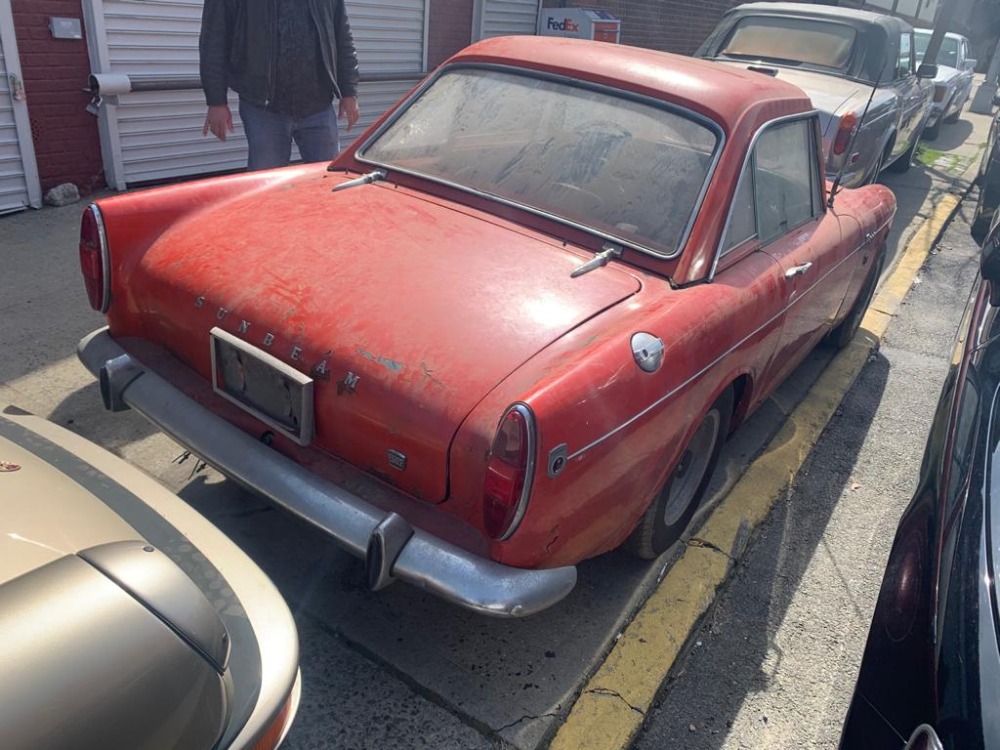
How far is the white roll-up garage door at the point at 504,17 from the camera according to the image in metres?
9.13

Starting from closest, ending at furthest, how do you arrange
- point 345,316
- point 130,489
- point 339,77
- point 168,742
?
point 168,742
point 130,489
point 345,316
point 339,77

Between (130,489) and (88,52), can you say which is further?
(88,52)

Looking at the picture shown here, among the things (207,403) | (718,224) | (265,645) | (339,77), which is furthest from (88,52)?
(265,645)

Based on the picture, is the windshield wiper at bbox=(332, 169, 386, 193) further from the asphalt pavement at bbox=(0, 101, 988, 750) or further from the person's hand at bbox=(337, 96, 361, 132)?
the person's hand at bbox=(337, 96, 361, 132)

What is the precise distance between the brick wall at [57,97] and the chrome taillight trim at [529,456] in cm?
494

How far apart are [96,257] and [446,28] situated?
685 cm

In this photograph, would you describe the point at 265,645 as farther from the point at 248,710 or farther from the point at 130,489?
the point at 130,489

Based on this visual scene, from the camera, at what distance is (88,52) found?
18.5 ft

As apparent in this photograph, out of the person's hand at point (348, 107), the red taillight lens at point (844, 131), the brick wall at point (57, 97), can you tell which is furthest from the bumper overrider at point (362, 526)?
the red taillight lens at point (844, 131)

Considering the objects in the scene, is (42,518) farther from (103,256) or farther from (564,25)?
(564,25)

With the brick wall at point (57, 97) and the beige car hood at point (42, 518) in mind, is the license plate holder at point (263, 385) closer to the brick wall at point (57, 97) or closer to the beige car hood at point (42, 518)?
the beige car hood at point (42, 518)

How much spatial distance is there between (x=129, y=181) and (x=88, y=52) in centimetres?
93

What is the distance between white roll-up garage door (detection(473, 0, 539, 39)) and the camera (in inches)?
360

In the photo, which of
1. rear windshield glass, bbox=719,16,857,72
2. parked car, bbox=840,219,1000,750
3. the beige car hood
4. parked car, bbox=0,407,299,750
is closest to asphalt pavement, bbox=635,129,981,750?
parked car, bbox=840,219,1000,750
